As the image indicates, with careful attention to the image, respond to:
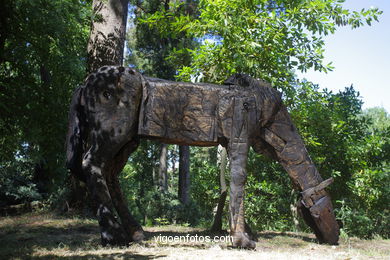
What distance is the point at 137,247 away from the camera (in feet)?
18.1

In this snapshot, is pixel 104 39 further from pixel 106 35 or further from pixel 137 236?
pixel 137 236

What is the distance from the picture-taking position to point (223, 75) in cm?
847

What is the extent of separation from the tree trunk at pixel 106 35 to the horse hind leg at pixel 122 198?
10.4ft

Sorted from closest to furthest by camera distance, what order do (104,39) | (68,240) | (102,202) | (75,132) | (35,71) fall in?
(102,202), (75,132), (68,240), (35,71), (104,39)

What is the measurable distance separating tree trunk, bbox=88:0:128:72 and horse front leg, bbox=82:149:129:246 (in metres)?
3.66

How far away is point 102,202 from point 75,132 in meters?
1.19

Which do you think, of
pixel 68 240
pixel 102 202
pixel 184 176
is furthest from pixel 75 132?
pixel 184 176

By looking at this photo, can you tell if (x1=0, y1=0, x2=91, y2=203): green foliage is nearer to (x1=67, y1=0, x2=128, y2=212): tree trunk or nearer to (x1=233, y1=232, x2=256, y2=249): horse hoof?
(x1=67, y1=0, x2=128, y2=212): tree trunk

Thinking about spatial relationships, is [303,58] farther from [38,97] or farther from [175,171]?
[175,171]

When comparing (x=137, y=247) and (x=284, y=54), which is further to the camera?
(x=284, y=54)

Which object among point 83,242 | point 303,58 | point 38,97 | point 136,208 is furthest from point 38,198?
point 303,58

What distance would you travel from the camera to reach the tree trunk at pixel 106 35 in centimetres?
886

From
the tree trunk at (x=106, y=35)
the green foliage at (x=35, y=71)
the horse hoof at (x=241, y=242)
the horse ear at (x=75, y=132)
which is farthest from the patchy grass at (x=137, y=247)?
the tree trunk at (x=106, y=35)

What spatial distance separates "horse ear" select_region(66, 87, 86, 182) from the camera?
6051mm
